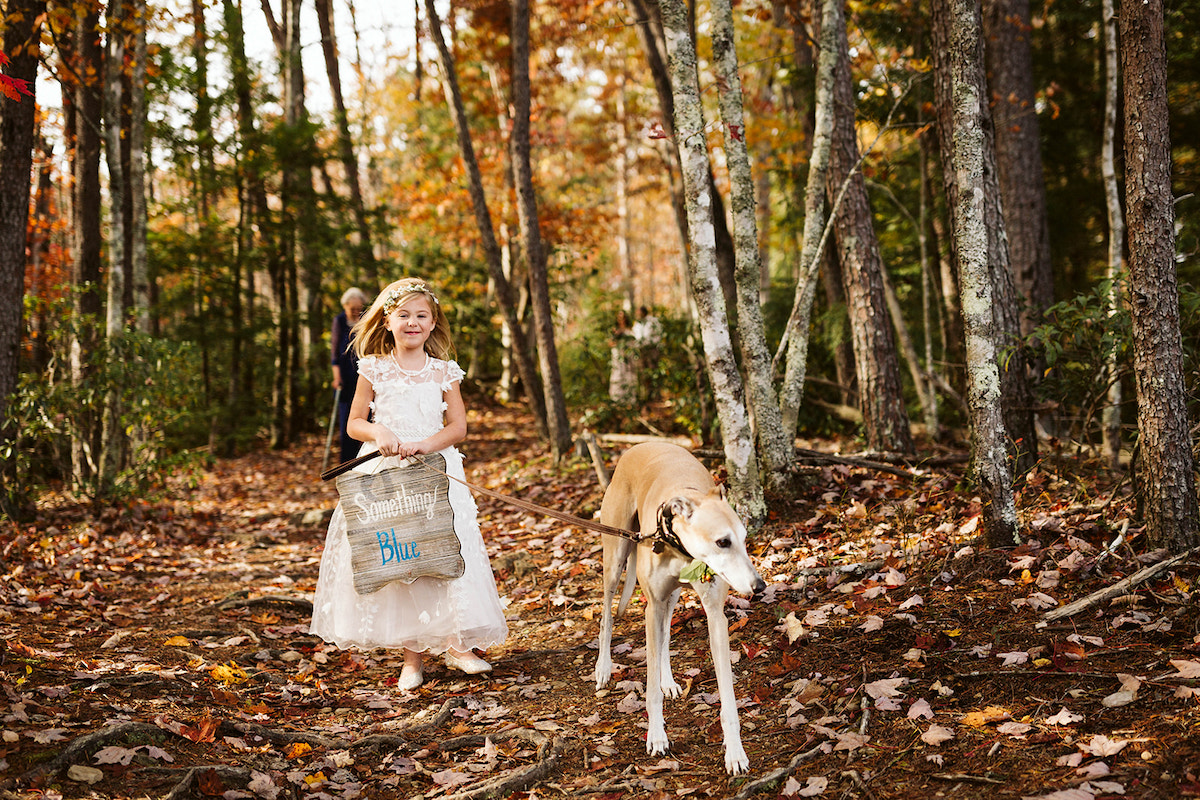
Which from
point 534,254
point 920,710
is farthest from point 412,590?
point 534,254

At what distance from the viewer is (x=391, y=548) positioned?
14.5 ft

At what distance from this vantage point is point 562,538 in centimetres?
767

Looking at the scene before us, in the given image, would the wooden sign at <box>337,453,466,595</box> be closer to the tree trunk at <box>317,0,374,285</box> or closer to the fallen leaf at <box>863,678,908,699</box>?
the fallen leaf at <box>863,678,908,699</box>

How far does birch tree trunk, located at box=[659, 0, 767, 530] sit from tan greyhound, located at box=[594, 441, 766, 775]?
1.61m

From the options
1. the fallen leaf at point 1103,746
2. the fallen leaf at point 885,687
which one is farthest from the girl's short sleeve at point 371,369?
the fallen leaf at point 1103,746

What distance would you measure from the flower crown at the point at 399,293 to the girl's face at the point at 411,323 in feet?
0.11

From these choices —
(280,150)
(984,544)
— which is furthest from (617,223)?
(984,544)

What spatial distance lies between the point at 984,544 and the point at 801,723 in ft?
6.96

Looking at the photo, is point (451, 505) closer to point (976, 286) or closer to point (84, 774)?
point (84, 774)

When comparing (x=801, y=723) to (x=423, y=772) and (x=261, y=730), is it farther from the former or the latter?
(x=261, y=730)

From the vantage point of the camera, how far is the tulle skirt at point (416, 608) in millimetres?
4568

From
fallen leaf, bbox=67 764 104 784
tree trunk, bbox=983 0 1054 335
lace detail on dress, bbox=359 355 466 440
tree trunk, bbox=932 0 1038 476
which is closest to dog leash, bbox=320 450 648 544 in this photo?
lace detail on dress, bbox=359 355 466 440

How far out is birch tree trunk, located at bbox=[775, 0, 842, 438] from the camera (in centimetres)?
670

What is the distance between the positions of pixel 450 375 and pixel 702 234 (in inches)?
89.8
